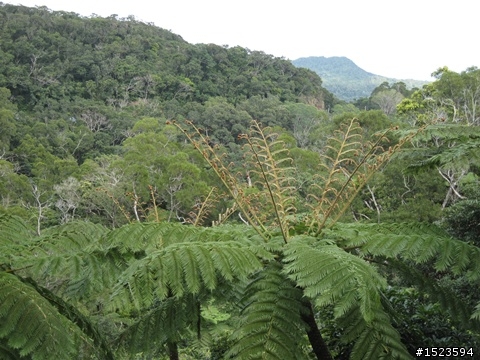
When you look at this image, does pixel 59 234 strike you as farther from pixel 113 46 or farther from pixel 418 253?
pixel 113 46

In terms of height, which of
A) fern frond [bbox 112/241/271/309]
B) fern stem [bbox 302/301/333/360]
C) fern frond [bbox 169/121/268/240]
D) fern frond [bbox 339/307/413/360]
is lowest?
fern stem [bbox 302/301/333/360]

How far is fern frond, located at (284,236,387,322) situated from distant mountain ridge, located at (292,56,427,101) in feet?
373

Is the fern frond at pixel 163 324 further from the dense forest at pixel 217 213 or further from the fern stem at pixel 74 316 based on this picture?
the fern stem at pixel 74 316

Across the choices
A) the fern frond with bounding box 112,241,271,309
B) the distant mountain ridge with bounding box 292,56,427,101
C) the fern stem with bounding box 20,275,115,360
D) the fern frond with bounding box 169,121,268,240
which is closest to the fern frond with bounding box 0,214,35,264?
the fern stem with bounding box 20,275,115,360

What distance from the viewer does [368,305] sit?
65.7 inches

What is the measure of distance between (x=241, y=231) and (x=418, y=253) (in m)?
1.07

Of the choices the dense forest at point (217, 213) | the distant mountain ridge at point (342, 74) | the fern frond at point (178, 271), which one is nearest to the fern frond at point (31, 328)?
the dense forest at point (217, 213)

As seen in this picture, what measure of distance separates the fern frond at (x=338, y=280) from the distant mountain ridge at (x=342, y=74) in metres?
114

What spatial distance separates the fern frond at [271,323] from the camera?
6.14 ft

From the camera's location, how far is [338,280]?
1768 millimetres

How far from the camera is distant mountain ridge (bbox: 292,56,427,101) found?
384 ft

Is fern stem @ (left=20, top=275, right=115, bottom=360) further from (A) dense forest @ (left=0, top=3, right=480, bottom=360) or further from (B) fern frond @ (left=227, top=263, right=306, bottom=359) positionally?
(B) fern frond @ (left=227, top=263, right=306, bottom=359)

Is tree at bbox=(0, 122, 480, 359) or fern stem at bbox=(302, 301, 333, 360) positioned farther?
fern stem at bbox=(302, 301, 333, 360)

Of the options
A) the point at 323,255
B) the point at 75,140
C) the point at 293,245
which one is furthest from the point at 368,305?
the point at 75,140
